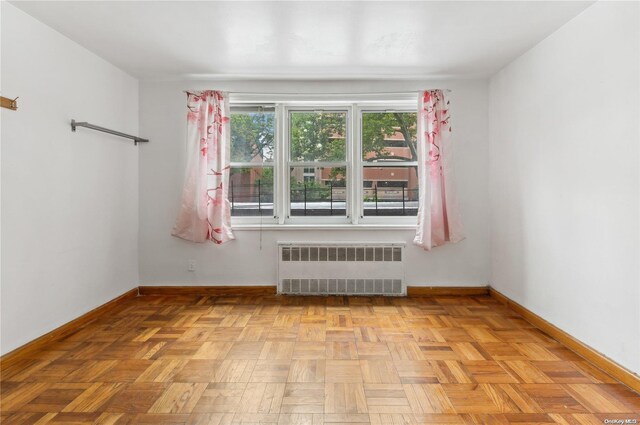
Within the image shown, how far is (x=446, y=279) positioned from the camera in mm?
4141

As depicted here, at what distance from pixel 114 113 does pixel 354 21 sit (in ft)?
7.90

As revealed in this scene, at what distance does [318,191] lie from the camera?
4277 mm

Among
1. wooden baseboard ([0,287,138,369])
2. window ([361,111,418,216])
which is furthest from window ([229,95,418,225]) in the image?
wooden baseboard ([0,287,138,369])

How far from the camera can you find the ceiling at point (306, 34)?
2523 mm

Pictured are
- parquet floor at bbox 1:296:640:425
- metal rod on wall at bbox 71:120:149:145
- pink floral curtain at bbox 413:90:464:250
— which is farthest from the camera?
pink floral curtain at bbox 413:90:464:250

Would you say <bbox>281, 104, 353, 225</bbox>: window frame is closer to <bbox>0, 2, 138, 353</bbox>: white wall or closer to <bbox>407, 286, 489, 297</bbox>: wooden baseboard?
<bbox>407, 286, 489, 297</bbox>: wooden baseboard

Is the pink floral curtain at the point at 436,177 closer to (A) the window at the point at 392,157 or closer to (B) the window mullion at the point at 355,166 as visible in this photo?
(A) the window at the point at 392,157

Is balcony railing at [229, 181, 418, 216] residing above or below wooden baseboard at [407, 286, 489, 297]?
above

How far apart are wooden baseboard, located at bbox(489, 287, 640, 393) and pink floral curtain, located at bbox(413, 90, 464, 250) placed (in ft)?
2.94

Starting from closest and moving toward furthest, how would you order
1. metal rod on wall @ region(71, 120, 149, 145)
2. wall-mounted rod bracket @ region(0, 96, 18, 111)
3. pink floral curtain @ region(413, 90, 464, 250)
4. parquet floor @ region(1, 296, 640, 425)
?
parquet floor @ region(1, 296, 640, 425) → wall-mounted rod bracket @ region(0, 96, 18, 111) → metal rod on wall @ region(71, 120, 149, 145) → pink floral curtain @ region(413, 90, 464, 250)

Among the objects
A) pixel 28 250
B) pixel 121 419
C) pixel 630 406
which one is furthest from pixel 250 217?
pixel 630 406

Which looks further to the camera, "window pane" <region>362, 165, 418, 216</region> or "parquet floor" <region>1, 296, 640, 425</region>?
"window pane" <region>362, 165, 418, 216</region>

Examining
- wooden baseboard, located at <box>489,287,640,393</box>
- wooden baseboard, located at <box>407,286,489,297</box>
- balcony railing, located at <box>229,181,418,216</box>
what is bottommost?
wooden baseboard, located at <box>489,287,640,393</box>

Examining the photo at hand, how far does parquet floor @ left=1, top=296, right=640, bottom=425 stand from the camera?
1.94 meters
